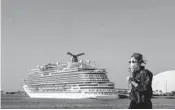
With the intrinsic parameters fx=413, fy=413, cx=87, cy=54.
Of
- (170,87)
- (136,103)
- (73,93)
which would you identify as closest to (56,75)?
(73,93)

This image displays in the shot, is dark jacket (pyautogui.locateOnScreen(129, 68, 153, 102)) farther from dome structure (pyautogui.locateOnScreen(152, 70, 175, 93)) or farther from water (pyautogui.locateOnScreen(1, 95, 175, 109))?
dome structure (pyautogui.locateOnScreen(152, 70, 175, 93))

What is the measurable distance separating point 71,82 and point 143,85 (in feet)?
73.1

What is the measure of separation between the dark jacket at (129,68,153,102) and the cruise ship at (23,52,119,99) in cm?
2079

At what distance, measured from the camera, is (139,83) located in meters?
1.94

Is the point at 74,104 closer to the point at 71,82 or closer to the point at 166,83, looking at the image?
the point at 71,82

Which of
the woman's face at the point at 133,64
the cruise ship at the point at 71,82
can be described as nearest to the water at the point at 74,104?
the cruise ship at the point at 71,82

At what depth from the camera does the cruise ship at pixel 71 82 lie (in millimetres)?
23500

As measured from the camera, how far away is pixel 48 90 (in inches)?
997

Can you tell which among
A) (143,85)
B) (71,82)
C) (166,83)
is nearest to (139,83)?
(143,85)

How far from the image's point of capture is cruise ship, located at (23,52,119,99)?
23500 millimetres

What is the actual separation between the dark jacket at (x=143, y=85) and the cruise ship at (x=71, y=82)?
818 inches

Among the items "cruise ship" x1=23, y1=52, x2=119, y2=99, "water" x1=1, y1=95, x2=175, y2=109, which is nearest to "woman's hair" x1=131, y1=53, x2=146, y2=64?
"water" x1=1, y1=95, x2=175, y2=109

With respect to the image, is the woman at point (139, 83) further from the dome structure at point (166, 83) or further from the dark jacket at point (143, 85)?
the dome structure at point (166, 83)

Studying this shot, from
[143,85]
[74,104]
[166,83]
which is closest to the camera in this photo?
[143,85]
